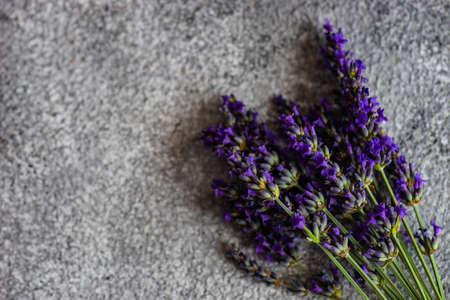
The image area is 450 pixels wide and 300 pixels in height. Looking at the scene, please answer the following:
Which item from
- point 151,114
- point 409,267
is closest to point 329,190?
point 409,267

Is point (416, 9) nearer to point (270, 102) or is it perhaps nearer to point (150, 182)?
point (270, 102)

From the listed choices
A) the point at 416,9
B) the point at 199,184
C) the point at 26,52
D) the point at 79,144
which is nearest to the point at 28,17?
the point at 26,52

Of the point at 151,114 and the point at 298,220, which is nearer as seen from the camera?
the point at 298,220

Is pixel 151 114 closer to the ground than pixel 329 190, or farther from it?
closer to the ground

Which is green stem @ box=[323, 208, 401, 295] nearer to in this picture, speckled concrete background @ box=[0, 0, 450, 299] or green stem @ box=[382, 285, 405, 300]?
green stem @ box=[382, 285, 405, 300]

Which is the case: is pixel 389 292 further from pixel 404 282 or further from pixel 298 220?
pixel 298 220

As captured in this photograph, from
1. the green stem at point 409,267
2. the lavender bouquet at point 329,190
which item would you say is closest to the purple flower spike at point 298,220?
the lavender bouquet at point 329,190

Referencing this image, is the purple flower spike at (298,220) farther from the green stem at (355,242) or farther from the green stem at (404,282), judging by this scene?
the green stem at (404,282)
